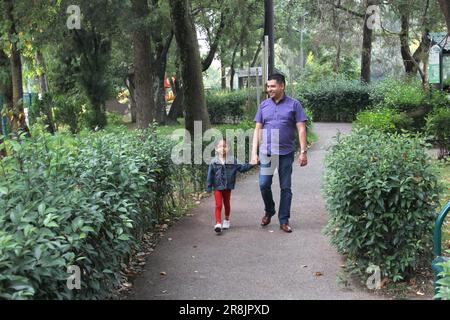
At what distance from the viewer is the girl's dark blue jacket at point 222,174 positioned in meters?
7.27

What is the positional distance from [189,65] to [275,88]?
16.9 feet

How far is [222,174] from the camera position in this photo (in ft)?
23.9

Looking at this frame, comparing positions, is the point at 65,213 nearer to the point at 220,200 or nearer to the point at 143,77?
the point at 220,200

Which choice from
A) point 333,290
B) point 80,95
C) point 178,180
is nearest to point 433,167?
point 333,290

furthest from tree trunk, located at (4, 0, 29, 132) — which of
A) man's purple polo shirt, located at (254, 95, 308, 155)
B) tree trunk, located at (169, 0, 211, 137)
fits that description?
man's purple polo shirt, located at (254, 95, 308, 155)

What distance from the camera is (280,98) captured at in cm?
700

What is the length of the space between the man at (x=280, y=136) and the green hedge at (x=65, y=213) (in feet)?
4.94

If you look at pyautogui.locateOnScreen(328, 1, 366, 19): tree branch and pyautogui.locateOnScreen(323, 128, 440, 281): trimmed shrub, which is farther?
pyautogui.locateOnScreen(328, 1, 366, 19): tree branch

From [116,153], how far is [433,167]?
317cm

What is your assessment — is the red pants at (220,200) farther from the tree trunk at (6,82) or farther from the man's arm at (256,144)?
the tree trunk at (6,82)

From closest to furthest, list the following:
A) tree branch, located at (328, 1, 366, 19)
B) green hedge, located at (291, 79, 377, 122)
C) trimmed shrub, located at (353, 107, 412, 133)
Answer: trimmed shrub, located at (353, 107, 412, 133) < tree branch, located at (328, 1, 366, 19) < green hedge, located at (291, 79, 377, 122)

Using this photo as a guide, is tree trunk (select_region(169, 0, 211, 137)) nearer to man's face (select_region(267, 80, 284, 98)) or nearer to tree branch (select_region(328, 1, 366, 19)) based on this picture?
man's face (select_region(267, 80, 284, 98))

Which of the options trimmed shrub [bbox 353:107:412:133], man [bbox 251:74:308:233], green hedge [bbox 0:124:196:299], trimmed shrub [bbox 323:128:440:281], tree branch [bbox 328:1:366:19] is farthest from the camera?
tree branch [bbox 328:1:366:19]

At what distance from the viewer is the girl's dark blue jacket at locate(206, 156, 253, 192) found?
727 centimetres
